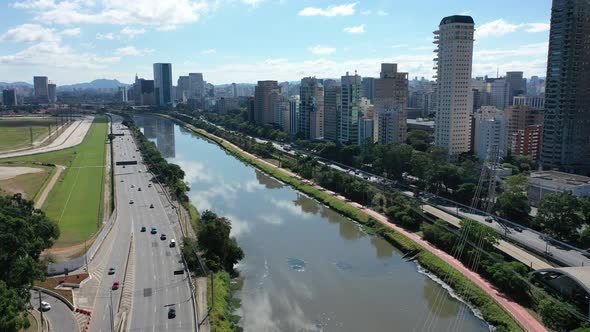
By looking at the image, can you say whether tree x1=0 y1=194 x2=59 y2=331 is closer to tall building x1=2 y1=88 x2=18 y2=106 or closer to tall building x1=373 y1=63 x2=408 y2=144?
tall building x1=373 y1=63 x2=408 y2=144

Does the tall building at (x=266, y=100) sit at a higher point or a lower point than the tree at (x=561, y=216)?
higher

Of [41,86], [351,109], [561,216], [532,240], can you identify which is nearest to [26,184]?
[351,109]

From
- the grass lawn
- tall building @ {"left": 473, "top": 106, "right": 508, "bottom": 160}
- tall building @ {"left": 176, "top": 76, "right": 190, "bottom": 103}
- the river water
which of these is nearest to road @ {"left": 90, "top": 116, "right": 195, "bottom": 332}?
the river water

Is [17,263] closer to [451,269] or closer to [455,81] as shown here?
[451,269]

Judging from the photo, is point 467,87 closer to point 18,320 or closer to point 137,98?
point 18,320

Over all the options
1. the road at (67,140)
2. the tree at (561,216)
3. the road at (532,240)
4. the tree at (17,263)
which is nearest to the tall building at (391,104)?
the road at (532,240)

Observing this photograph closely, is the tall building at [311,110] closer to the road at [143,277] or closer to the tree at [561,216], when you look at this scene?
the road at [143,277]
